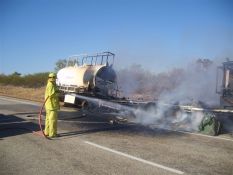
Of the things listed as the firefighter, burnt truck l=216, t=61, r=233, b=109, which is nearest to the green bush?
burnt truck l=216, t=61, r=233, b=109

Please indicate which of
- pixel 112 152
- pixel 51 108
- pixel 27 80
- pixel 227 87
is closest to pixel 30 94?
pixel 27 80

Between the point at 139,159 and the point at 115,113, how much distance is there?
27.2 feet

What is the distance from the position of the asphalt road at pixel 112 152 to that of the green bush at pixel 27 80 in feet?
118

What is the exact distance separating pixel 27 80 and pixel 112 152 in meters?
45.0

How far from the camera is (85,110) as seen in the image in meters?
17.6

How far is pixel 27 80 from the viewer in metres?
50.3

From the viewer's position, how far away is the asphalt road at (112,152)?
6.21 meters

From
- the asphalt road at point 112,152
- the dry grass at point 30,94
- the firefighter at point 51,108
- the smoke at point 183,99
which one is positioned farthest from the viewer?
the dry grass at point 30,94

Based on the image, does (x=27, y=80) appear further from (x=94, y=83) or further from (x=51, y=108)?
(x=51, y=108)

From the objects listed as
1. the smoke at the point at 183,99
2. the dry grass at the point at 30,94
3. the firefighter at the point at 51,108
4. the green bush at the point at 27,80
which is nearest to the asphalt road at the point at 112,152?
the firefighter at the point at 51,108

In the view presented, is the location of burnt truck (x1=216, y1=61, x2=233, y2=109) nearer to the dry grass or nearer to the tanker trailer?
the tanker trailer

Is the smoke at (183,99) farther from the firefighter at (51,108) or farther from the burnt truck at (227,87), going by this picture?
the firefighter at (51,108)

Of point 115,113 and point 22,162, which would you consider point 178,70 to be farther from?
point 22,162

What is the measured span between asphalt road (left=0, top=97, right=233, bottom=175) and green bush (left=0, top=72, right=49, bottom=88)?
3594 centimetres
